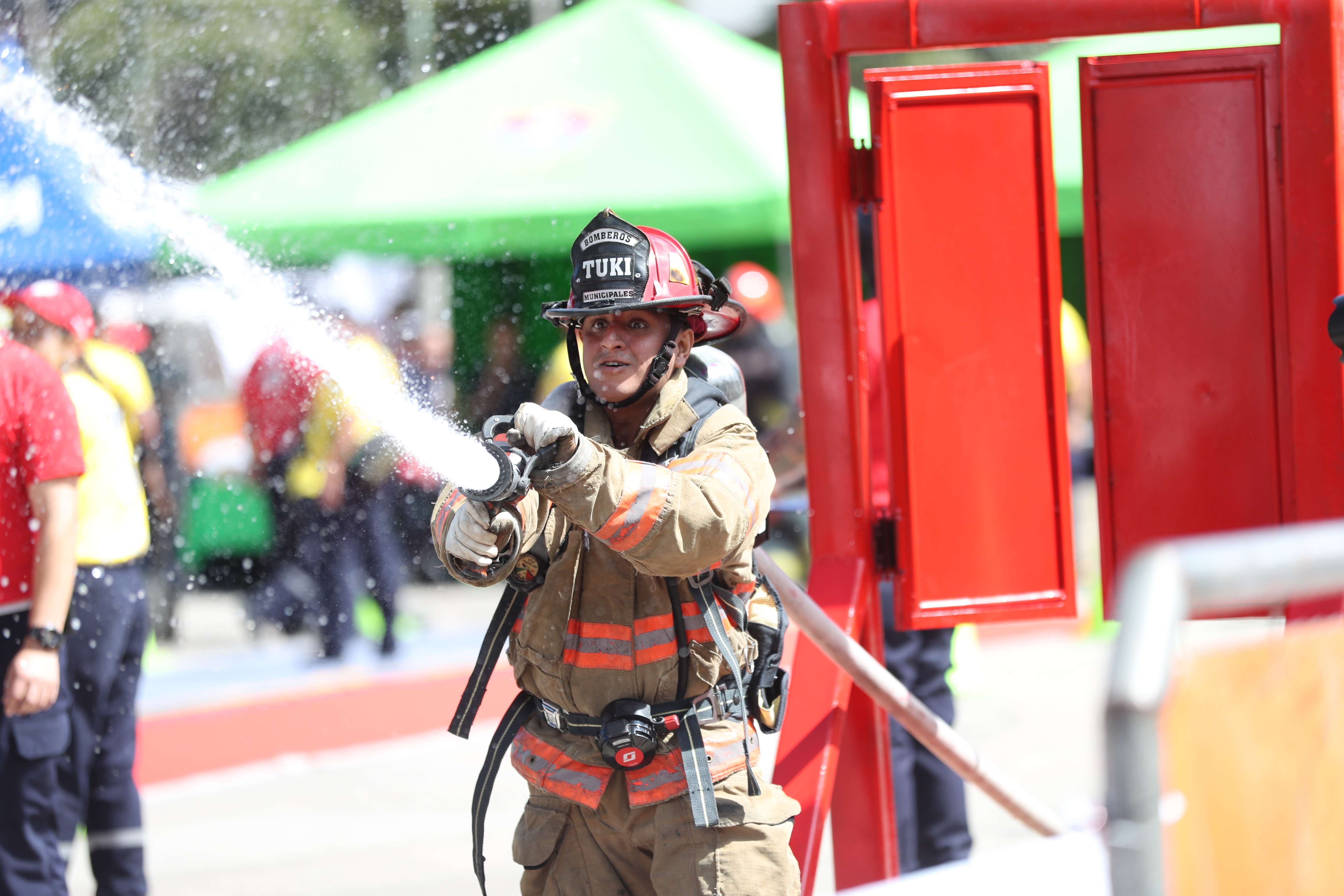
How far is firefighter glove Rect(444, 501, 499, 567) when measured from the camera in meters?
2.25

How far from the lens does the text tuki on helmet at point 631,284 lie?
97.2 inches

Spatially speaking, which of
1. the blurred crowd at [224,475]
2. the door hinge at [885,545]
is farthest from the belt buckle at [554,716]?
the door hinge at [885,545]

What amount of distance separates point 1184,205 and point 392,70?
12188 millimetres

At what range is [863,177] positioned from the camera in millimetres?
3385

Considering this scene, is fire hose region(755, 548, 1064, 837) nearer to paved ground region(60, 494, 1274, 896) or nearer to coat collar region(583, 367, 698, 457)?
coat collar region(583, 367, 698, 457)

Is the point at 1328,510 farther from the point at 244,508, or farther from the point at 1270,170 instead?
the point at 244,508

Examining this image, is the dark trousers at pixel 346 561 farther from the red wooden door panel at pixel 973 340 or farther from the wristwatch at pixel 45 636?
the red wooden door panel at pixel 973 340

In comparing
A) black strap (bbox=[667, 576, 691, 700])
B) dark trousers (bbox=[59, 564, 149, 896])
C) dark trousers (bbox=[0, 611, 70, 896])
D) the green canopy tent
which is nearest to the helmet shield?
black strap (bbox=[667, 576, 691, 700])

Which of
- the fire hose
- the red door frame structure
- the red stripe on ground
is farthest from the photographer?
the red stripe on ground

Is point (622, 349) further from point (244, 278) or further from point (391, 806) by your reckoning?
point (391, 806)

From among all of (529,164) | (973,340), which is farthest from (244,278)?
(529,164)

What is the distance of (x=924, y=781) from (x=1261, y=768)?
10.5 feet

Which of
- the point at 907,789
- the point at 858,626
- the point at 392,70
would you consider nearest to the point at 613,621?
the point at 858,626

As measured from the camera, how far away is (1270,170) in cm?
334
